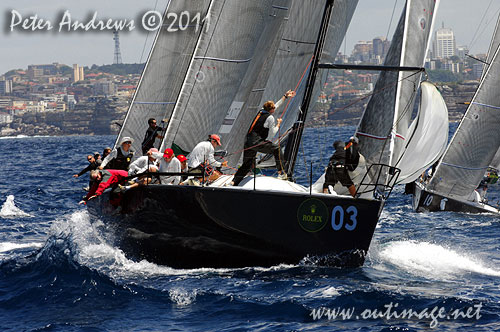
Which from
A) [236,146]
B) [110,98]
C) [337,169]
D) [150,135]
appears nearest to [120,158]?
[150,135]

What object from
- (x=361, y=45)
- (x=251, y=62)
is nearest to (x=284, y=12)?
(x=251, y=62)

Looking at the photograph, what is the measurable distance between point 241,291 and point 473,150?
1330 cm

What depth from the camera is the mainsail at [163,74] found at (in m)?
13.7

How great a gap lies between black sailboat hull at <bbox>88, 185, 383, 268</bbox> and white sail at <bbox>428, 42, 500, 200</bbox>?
10.9 m

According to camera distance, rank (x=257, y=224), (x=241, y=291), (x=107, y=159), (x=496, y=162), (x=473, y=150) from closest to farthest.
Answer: (x=241, y=291), (x=257, y=224), (x=107, y=159), (x=473, y=150), (x=496, y=162)

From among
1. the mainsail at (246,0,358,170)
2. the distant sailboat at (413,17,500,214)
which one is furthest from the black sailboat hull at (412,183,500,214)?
the mainsail at (246,0,358,170)

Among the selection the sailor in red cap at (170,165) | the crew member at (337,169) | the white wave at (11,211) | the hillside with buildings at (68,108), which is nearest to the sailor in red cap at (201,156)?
the sailor in red cap at (170,165)

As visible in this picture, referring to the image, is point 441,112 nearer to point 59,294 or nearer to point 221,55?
point 221,55

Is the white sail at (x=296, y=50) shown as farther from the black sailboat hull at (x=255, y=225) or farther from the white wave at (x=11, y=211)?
the white wave at (x=11, y=211)

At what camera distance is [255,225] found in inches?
388

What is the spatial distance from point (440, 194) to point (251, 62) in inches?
338

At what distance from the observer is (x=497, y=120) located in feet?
68.1

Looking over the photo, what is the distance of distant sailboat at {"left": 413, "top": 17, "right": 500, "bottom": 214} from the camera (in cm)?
2036

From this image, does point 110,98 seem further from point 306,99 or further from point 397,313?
point 397,313
